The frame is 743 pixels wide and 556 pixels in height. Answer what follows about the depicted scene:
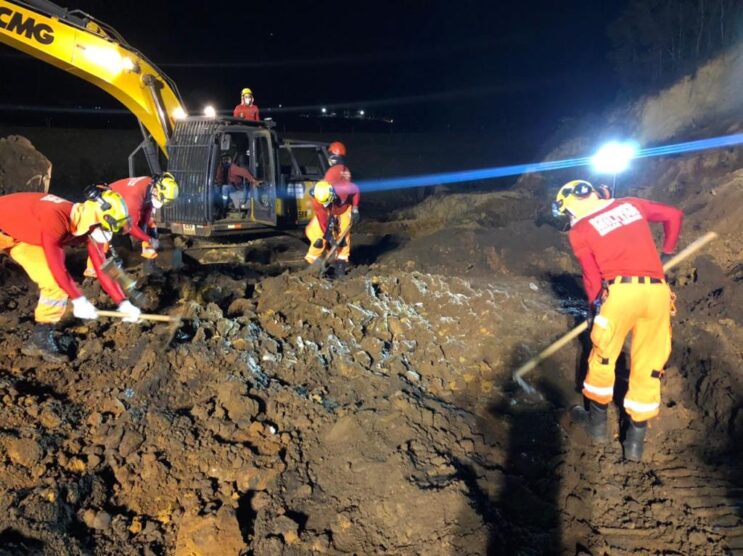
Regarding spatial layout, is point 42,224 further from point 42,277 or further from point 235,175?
point 235,175

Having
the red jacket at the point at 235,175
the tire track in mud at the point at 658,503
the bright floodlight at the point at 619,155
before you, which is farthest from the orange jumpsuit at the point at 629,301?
the bright floodlight at the point at 619,155

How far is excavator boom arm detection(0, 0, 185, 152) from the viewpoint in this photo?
6.32 metres

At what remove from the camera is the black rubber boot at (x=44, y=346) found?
439 centimetres

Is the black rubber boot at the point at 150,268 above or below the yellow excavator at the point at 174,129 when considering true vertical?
below

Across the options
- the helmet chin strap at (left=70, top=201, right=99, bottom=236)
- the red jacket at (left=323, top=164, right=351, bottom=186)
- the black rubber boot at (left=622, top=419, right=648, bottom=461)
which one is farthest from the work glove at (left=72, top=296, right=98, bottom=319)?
the black rubber boot at (left=622, top=419, right=648, bottom=461)

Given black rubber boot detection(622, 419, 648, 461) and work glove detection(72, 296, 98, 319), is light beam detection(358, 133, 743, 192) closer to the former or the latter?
black rubber boot detection(622, 419, 648, 461)

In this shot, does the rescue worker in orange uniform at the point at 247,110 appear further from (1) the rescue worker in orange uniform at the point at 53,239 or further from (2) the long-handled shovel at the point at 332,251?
(1) the rescue worker in orange uniform at the point at 53,239

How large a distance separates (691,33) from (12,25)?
51.8ft

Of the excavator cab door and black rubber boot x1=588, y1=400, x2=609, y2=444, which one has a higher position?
the excavator cab door

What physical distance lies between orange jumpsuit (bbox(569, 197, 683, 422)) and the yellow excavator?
535 centimetres

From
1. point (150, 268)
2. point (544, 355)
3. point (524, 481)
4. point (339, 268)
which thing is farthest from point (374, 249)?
point (524, 481)

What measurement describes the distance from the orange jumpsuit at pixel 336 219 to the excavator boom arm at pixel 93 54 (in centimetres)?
291

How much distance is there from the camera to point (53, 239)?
4012 mm

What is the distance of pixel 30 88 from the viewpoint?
2191 centimetres
